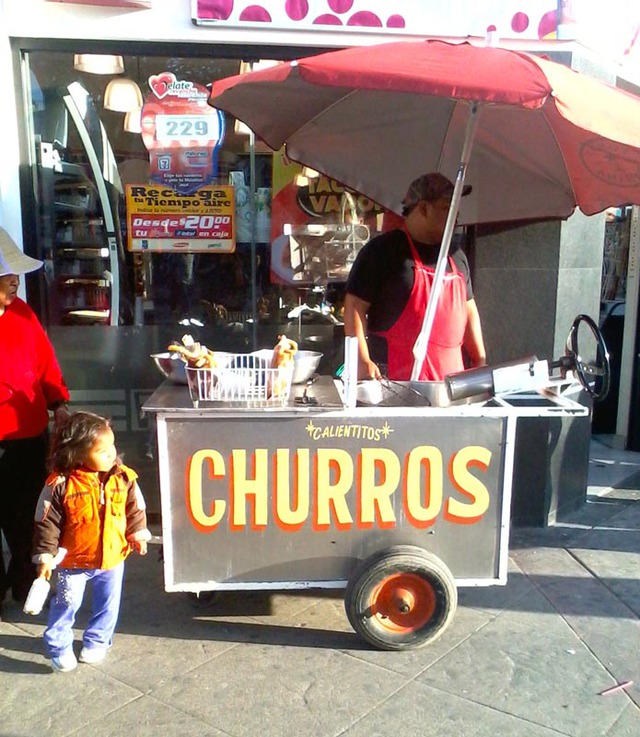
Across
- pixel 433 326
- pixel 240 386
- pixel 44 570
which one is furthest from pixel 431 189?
pixel 44 570

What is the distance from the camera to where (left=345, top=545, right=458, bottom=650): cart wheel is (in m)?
2.93

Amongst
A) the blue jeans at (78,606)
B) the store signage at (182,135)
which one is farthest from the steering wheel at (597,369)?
the store signage at (182,135)

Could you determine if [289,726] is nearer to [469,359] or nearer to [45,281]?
[469,359]

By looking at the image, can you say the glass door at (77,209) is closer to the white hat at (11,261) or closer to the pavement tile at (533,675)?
the white hat at (11,261)

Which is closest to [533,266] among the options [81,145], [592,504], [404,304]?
[404,304]

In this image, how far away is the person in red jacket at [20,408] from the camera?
3248mm

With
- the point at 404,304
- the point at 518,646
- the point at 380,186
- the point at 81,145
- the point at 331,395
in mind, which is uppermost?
the point at 81,145

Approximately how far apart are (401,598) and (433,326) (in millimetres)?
1234

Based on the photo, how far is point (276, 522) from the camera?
294cm

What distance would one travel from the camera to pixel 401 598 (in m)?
3.00

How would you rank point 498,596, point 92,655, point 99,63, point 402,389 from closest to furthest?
point 92,655 < point 402,389 < point 498,596 < point 99,63

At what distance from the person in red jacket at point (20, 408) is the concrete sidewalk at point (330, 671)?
342 millimetres

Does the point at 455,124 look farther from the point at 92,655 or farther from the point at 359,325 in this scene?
the point at 92,655

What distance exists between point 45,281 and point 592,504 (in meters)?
3.89
